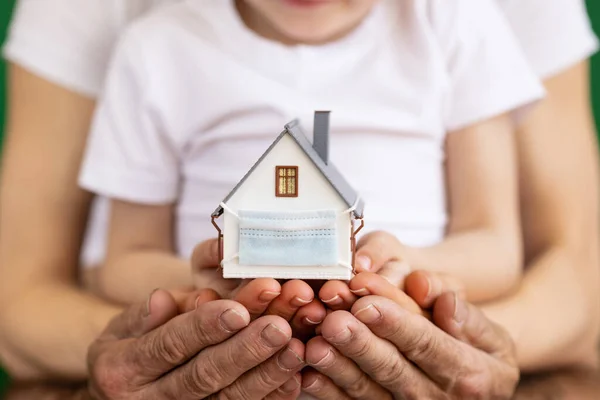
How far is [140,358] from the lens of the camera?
2.83 ft

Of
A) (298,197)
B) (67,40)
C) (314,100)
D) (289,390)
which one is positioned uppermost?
(67,40)

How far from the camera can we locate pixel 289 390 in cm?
82

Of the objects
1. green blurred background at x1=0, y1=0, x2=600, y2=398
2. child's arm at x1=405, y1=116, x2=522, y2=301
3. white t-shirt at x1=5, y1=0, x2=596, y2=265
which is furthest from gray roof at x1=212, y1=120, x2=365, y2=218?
green blurred background at x1=0, y1=0, x2=600, y2=398

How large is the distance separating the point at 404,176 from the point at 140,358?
515mm

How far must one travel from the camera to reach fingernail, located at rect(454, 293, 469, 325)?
855 millimetres

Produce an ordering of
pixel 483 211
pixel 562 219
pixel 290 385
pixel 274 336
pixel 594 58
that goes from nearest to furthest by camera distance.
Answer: pixel 274 336, pixel 290 385, pixel 483 211, pixel 562 219, pixel 594 58

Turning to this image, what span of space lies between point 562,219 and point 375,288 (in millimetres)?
651

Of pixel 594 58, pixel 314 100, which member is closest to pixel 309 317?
pixel 314 100

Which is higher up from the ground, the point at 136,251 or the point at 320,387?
the point at 136,251

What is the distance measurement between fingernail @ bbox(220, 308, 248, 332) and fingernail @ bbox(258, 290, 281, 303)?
0.03m

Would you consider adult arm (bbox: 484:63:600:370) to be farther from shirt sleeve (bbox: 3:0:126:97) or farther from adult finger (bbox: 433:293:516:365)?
shirt sleeve (bbox: 3:0:126:97)

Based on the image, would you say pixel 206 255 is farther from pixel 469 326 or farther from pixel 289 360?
pixel 469 326

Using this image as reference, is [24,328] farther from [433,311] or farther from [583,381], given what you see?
[583,381]

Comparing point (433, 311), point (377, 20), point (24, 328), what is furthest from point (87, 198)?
point (433, 311)
